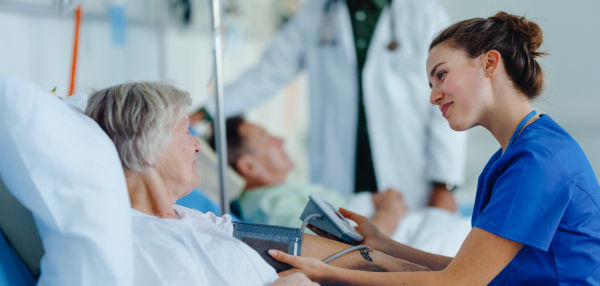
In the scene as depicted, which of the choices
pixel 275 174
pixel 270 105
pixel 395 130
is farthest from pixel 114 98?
pixel 270 105

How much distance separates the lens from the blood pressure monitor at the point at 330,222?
1.15m

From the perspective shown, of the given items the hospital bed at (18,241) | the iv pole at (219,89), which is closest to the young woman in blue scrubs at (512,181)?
the hospital bed at (18,241)

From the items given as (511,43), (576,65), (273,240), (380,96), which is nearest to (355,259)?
(273,240)

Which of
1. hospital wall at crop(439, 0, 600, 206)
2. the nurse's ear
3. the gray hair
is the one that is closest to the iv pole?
the gray hair

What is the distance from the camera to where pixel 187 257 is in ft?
2.80

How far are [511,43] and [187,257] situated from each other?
798mm

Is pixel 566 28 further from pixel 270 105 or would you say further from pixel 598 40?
pixel 270 105

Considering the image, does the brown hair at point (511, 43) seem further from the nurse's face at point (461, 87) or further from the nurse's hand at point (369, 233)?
the nurse's hand at point (369, 233)

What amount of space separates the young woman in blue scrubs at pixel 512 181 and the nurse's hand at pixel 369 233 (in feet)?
0.72

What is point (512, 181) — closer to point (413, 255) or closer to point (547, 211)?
point (547, 211)

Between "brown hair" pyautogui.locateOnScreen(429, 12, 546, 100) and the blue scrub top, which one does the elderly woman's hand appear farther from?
"brown hair" pyautogui.locateOnScreen(429, 12, 546, 100)

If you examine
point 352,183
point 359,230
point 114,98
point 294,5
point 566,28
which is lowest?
point 352,183

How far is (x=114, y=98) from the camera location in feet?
3.01

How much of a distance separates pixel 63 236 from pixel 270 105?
123 inches
